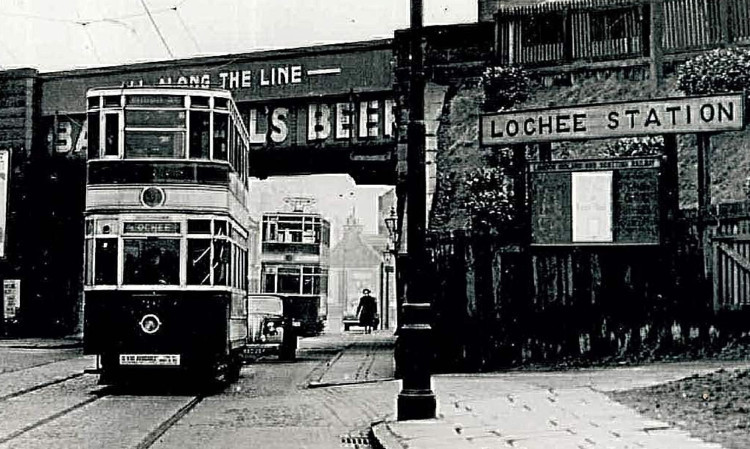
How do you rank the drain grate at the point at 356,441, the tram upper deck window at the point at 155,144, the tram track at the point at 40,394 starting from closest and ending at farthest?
the drain grate at the point at 356,441
the tram track at the point at 40,394
the tram upper deck window at the point at 155,144

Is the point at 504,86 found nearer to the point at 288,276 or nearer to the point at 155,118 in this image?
the point at 155,118

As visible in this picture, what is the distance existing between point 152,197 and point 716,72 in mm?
8505

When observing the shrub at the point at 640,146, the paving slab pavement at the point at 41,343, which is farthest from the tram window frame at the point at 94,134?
the paving slab pavement at the point at 41,343

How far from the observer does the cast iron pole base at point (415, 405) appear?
12.6 metres

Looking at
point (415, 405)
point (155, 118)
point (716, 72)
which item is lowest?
point (415, 405)

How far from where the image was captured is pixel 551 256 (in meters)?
18.4

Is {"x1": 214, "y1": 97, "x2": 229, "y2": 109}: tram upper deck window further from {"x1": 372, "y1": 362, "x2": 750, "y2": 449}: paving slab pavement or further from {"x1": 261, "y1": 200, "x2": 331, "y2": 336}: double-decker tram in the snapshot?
{"x1": 261, "y1": 200, "x2": 331, "y2": 336}: double-decker tram

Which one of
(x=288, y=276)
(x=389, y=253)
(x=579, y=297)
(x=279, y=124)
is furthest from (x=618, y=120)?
(x=288, y=276)

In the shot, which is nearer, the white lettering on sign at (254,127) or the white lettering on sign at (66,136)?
the white lettering on sign at (254,127)

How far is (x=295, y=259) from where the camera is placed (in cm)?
4331

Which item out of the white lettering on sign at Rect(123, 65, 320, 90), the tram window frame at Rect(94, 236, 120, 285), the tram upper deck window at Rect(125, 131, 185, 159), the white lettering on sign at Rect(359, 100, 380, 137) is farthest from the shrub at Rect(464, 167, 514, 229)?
the white lettering on sign at Rect(123, 65, 320, 90)

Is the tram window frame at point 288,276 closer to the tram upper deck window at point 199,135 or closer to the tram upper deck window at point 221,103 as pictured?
the tram upper deck window at point 221,103

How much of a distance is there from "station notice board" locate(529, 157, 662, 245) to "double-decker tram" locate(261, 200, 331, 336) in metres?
24.8

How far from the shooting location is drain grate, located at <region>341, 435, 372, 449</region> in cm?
1132
